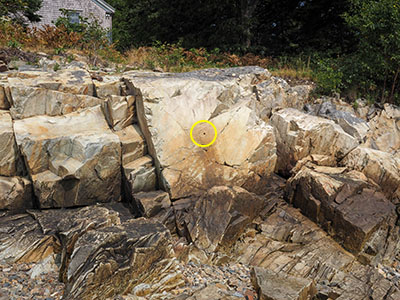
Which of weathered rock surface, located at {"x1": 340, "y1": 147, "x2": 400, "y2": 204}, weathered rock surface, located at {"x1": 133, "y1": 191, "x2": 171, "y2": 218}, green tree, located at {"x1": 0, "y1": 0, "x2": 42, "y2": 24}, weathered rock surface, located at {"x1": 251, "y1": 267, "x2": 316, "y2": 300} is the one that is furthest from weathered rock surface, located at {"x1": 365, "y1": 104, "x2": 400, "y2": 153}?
green tree, located at {"x1": 0, "y1": 0, "x2": 42, "y2": 24}

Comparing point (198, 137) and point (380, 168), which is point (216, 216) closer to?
point (198, 137)

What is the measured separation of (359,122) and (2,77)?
12.2 metres

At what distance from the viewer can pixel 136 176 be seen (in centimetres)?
893

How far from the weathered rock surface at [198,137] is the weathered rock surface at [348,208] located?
1300 millimetres

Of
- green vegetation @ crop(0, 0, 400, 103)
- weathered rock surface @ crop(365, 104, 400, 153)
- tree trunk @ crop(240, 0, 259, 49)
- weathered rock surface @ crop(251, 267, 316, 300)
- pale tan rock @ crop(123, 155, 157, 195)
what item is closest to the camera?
weathered rock surface @ crop(251, 267, 316, 300)

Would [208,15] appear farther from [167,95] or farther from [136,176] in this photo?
[136,176]

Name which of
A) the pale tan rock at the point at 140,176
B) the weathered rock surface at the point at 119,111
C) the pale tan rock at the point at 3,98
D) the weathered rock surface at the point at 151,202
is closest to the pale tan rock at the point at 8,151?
the pale tan rock at the point at 3,98

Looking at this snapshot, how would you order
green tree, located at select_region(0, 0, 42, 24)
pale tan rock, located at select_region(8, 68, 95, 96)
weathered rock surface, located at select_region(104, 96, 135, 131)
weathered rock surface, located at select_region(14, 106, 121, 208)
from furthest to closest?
green tree, located at select_region(0, 0, 42, 24)
weathered rock surface, located at select_region(104, 96, 135, 131)
pale tan rock, located at select_region(8, 68, 95, 96)
weathered rock surface, located at select_region(14, 106, 121, 208)

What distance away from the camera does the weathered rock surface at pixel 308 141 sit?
1081 cm

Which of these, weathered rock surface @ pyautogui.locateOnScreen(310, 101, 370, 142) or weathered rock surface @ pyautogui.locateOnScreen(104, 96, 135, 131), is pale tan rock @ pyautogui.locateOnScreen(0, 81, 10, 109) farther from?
weathered rock surface @ pyautogui.locateOnScreen(310, 101, 370, 142)

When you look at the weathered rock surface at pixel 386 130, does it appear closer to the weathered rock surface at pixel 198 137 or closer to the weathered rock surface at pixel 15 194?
the weathered rock surface at pixel 198 137

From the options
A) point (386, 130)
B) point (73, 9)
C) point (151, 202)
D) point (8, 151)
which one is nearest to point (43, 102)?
point (8, 151)

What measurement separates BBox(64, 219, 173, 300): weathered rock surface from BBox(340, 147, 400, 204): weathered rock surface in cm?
701

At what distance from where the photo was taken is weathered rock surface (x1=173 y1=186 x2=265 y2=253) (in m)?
8.22
